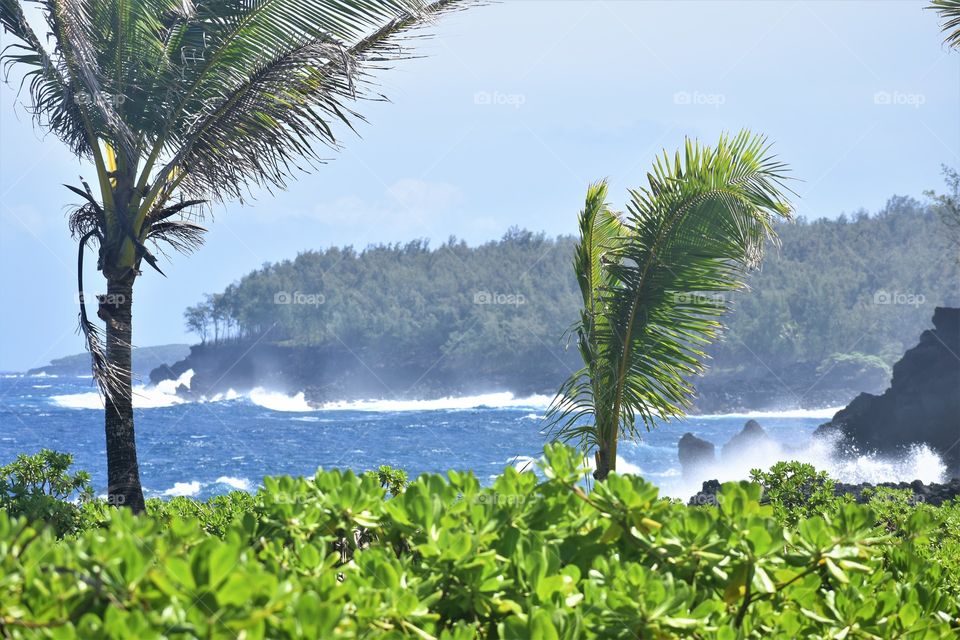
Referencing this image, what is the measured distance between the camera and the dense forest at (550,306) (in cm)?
7425

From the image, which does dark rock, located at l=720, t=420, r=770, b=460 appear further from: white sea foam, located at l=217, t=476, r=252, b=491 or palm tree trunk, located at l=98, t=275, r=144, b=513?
palm tree trunk, located at l=98, t=275, r=144, b=513

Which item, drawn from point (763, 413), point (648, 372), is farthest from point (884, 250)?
point (648, 372)

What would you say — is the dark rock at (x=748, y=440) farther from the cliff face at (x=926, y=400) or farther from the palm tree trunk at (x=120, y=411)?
the palm tree trunk at (x=120, y=411)

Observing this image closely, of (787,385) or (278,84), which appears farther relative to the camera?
(787,385)

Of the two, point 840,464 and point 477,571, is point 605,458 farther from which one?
point 840,464

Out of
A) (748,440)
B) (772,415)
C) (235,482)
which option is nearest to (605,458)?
(748,440)

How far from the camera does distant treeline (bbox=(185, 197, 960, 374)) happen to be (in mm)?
74312

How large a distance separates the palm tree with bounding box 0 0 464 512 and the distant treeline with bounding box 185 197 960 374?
6130cm

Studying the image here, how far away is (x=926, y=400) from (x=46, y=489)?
74.0ft

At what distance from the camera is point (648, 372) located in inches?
297

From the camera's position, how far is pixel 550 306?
82.6 meters

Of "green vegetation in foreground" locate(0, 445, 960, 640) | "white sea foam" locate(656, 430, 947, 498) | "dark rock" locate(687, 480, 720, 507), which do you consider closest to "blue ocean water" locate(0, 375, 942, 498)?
"white sea foam" locate(656, 430, 947, 498)

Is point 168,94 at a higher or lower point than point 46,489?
higher

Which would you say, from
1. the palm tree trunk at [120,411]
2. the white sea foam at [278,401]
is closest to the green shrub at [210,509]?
the palm tree trunk at [120,411]
